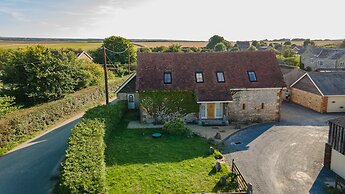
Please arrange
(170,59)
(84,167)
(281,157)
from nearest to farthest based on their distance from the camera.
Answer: (84,167), (281,157), (170,59)

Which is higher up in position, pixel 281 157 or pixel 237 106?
Answer: pixel 237 106

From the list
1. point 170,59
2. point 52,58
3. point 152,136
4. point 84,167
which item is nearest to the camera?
point 84,167

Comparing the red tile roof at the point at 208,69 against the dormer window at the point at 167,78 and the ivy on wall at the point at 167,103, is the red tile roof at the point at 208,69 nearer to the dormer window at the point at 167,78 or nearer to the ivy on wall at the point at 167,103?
the dormer window at the point at 167,78

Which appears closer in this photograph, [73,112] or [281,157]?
[281,157]

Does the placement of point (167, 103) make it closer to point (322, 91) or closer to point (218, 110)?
point (218, 110)

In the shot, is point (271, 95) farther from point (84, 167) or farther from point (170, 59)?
point (84, 167)

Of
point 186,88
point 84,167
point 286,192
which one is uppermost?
point 186,88

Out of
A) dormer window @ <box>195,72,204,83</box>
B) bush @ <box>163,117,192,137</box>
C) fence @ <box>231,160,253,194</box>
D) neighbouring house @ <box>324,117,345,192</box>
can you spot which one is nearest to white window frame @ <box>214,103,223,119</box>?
dormer window @ <box>195,72,204,83</box>

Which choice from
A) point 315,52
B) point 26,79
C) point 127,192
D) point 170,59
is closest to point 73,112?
point 26,79

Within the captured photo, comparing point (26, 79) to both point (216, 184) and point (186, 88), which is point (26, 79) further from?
point (216, 184)
